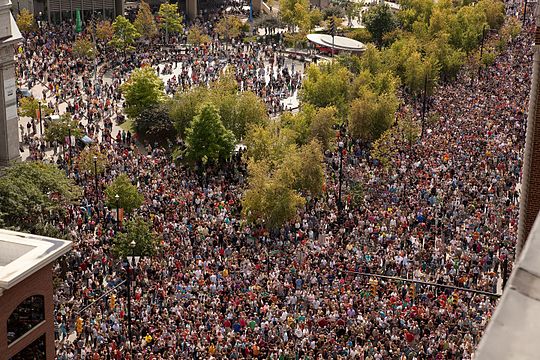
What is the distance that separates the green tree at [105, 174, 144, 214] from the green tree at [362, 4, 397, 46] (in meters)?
58.3

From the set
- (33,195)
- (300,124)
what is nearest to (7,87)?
(33,195)

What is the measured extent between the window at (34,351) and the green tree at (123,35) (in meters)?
67.1

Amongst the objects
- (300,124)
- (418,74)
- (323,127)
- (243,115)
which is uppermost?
(418,74)

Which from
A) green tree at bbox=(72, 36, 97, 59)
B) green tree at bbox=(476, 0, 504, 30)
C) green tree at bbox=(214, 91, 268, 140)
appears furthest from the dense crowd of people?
green tree at bbox=(476, 0, 504, 30)

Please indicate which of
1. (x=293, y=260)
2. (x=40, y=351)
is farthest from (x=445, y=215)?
(x=40, y=351)

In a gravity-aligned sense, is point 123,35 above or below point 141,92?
above

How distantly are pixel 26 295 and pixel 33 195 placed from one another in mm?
18291

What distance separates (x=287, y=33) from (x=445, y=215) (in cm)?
5746

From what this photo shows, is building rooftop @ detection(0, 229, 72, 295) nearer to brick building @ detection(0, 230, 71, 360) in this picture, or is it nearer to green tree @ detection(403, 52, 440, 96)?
brick building @ detection(0, 230, 71, 360)

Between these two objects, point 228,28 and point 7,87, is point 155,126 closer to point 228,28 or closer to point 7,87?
point 7,87

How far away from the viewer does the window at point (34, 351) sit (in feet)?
82.9

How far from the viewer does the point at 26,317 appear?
25.3m

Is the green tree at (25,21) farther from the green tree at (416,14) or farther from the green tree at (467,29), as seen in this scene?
the green tree at (467,29)

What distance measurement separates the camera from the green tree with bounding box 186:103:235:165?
59.0 meters
